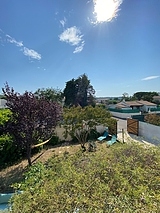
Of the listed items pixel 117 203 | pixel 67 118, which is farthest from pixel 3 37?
pixel 117 203

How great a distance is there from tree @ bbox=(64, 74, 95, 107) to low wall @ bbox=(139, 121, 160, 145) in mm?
28440

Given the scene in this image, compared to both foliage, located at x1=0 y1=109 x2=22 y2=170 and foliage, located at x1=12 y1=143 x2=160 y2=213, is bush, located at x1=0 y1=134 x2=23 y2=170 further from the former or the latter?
foliage, located at x1=12 y1=143 x2=160 y2=213

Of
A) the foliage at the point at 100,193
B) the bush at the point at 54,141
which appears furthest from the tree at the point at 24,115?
the foliage at the point at 100,193

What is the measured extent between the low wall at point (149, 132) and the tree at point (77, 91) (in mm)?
28440

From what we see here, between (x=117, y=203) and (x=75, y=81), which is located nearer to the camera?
(x=117, y=203)

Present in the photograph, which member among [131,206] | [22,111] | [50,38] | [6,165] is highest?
[50,38]

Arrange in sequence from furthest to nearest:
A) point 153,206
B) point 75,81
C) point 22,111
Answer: point 75,81, point 22,111, point 153,206

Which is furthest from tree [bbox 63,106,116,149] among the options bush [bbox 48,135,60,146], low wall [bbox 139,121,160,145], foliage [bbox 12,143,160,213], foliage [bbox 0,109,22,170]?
foliage [bbox 12,143,160,213]

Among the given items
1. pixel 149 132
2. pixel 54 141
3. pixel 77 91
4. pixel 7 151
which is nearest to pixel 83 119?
pixel 54 141

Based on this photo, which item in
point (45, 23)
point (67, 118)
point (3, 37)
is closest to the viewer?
point (45, 23)

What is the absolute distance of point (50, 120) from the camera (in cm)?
962

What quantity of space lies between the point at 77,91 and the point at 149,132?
100 ft

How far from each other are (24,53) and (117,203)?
15.7 meters

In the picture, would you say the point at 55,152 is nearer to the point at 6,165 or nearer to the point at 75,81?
Answer: the point at 6,165
